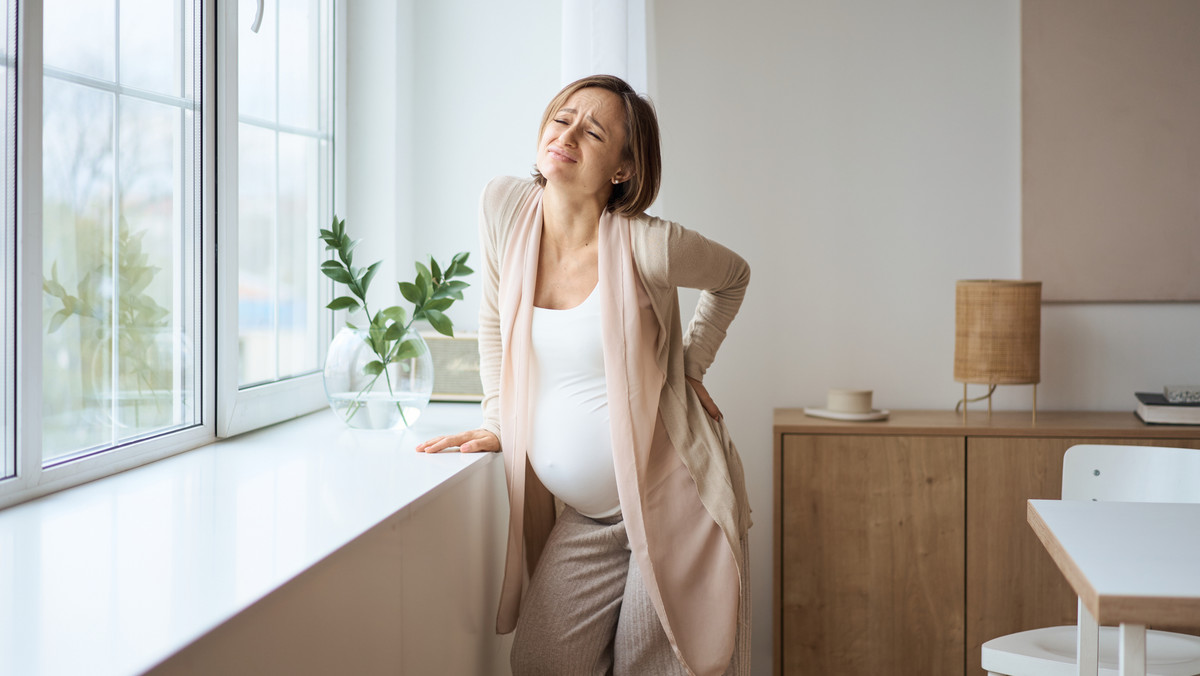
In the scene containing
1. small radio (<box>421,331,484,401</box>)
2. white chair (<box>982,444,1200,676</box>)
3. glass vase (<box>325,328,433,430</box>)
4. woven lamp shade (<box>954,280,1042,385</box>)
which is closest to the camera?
white chair (<box>982,444,1200,676</box>)

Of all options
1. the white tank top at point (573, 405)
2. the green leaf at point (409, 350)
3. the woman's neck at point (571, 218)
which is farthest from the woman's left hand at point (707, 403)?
the green leaf at point (409, 350)

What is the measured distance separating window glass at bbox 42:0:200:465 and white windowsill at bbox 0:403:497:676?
0.13 meters

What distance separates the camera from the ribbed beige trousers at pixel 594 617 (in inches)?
67.8

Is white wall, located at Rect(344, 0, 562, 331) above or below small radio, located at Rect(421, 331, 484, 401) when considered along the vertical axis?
above

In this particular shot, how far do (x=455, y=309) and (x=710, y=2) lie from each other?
50.8 inches

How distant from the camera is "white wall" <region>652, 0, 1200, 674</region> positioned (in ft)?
9.20

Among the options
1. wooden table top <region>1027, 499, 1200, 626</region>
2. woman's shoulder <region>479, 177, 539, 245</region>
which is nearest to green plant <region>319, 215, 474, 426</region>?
woman's shoulder <region>479, 177, 539, 245</region>

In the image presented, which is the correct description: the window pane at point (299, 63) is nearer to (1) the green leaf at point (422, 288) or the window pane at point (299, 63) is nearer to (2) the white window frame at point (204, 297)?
(2) the white window frame at point (204, 297)

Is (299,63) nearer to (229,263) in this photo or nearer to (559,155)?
(229,263)

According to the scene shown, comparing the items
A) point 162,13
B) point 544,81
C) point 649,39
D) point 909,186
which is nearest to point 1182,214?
point 909,186

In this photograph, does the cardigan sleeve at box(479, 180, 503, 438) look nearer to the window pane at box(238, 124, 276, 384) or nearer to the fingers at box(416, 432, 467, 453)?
the fingers at box(416, 432, 467, 453)

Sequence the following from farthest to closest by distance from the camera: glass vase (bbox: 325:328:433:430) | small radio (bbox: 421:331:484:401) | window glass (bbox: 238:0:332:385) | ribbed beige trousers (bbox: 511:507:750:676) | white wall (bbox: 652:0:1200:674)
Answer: white wall (bbox: 652:0:1200:674)
small radio (bbox: 421:331:484:401)
window glass (bbox: 238:0:332:385)
glass vase (bbox: 325:328:433:430)
ribbed beige trousers (bbox: 511:507:750:676)

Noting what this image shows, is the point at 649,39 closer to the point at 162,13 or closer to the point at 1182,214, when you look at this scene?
the point at 162,13

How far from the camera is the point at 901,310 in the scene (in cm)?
287
